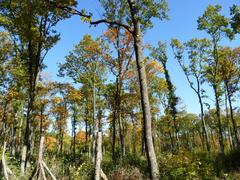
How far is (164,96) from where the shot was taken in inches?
1494

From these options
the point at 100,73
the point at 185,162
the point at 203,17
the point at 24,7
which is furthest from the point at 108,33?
the point at 185,162

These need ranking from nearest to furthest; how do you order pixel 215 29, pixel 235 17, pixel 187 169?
pixel 187 169 → pixel 235 17 → pixel 215 29

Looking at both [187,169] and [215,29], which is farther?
[215,29]

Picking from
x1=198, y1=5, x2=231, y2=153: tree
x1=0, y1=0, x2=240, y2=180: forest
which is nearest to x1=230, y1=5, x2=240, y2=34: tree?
x1=0, y1=0, x2=240, y2=180: forest

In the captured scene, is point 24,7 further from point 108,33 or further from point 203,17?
point 203,17

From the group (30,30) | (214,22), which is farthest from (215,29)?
(30,30)

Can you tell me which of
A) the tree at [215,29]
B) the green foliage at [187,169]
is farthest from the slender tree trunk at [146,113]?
the tree at [215,29]

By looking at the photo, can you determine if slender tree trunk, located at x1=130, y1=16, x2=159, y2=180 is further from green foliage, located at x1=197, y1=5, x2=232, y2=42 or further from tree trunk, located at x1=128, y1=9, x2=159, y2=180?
green foliage, located at x1=197, y1=5, x2=232, y2=42

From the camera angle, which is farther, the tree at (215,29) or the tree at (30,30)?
the tree at (215,29)

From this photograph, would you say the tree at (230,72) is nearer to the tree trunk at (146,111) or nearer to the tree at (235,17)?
the tree at (235,17)

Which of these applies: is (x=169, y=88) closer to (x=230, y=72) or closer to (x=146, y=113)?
(x=230, y=72)

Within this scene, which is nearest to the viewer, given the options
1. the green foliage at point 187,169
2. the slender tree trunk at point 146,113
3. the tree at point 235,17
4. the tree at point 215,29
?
the slender tree trunk at point 146,113

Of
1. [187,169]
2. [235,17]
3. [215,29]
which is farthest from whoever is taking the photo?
[215,29]

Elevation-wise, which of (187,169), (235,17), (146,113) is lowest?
(187,169)
